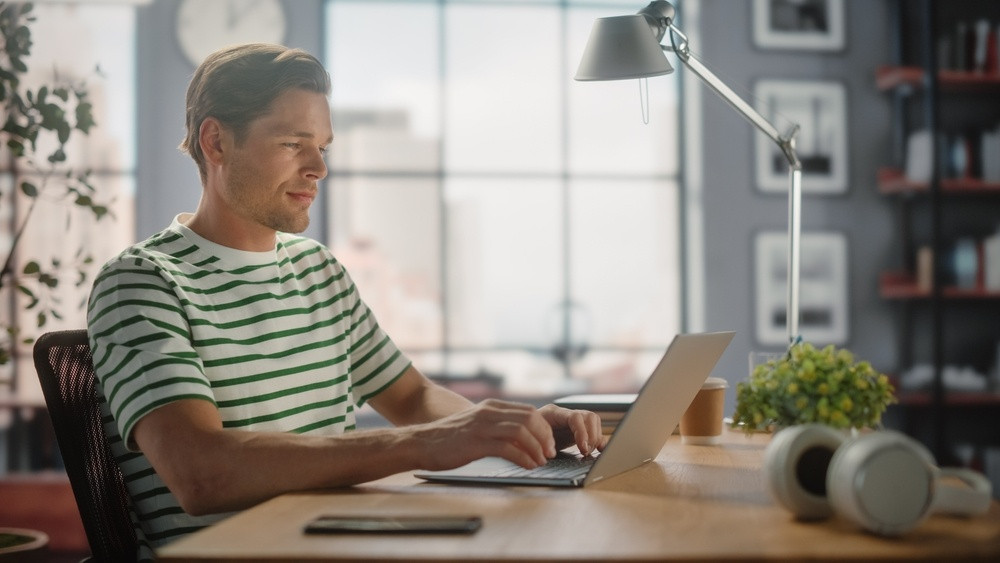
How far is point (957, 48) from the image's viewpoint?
481 centimetres

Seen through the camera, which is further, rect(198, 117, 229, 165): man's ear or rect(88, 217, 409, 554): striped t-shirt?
rect(198, 117, 229, 165): man's ear

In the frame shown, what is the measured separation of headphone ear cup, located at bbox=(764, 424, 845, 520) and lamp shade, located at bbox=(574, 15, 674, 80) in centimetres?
95

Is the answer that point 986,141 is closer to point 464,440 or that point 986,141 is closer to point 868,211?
point 868,211

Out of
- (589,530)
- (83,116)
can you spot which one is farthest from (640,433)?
(83,116)

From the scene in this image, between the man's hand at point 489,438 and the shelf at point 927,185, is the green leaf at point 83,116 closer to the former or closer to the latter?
the man's hand at point 489,438

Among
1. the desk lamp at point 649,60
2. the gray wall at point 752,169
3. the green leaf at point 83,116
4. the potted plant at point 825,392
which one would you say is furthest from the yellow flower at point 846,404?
the gray wall at point 752,169

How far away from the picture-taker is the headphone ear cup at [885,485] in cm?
91

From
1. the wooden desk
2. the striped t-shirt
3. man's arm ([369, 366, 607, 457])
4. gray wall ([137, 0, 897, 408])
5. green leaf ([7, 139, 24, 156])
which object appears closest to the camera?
the wooden desk

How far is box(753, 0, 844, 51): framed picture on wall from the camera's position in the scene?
4.93 m

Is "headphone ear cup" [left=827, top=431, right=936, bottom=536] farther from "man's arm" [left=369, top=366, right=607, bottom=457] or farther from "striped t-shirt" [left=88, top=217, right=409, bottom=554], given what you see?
"striped t-shirt" [left=88, top=217, right=409, bottom=554]

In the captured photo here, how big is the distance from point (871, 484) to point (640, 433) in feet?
1.38

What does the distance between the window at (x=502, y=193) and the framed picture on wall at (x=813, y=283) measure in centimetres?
46

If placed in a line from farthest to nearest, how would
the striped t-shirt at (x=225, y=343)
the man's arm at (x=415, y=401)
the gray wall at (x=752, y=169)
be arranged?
the gray wall at (x=752, y=169), the man's arm at (x=415, y=401), the striped t-shirt at (x=225, y=343)

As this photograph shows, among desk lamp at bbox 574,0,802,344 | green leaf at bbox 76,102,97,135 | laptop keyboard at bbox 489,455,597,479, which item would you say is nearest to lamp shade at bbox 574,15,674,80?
desk lamp at bbox 574,0,802,344
